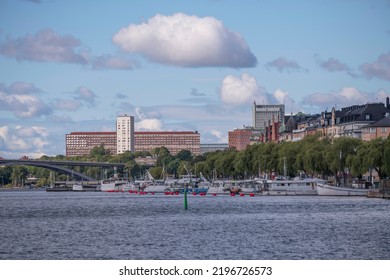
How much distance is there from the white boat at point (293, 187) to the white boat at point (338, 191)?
3.44m

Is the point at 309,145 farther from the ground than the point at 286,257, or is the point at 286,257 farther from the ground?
the point at 309,145

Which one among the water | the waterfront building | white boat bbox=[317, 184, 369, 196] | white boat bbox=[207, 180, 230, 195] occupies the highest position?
the waterfront building

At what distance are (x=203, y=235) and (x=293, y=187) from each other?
8253cm

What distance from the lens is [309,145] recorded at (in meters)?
160

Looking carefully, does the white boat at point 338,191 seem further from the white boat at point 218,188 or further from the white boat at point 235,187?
the white boat at point 218,188

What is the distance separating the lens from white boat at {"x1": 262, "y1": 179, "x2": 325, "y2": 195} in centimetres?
14554

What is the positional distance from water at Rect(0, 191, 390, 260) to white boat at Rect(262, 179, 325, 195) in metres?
48.2

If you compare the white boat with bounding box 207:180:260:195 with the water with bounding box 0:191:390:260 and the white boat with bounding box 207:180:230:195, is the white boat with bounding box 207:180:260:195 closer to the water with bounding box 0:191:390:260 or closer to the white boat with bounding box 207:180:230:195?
the white boat with bounding box 207:180:230:195

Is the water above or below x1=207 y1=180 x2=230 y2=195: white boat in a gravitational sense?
below

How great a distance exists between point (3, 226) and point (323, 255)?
3325 cm

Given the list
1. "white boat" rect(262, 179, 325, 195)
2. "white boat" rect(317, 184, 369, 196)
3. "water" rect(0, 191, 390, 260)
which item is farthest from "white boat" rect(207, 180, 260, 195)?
"water" rect(0, 191, 390, 260)

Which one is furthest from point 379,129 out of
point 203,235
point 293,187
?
point 203,235
